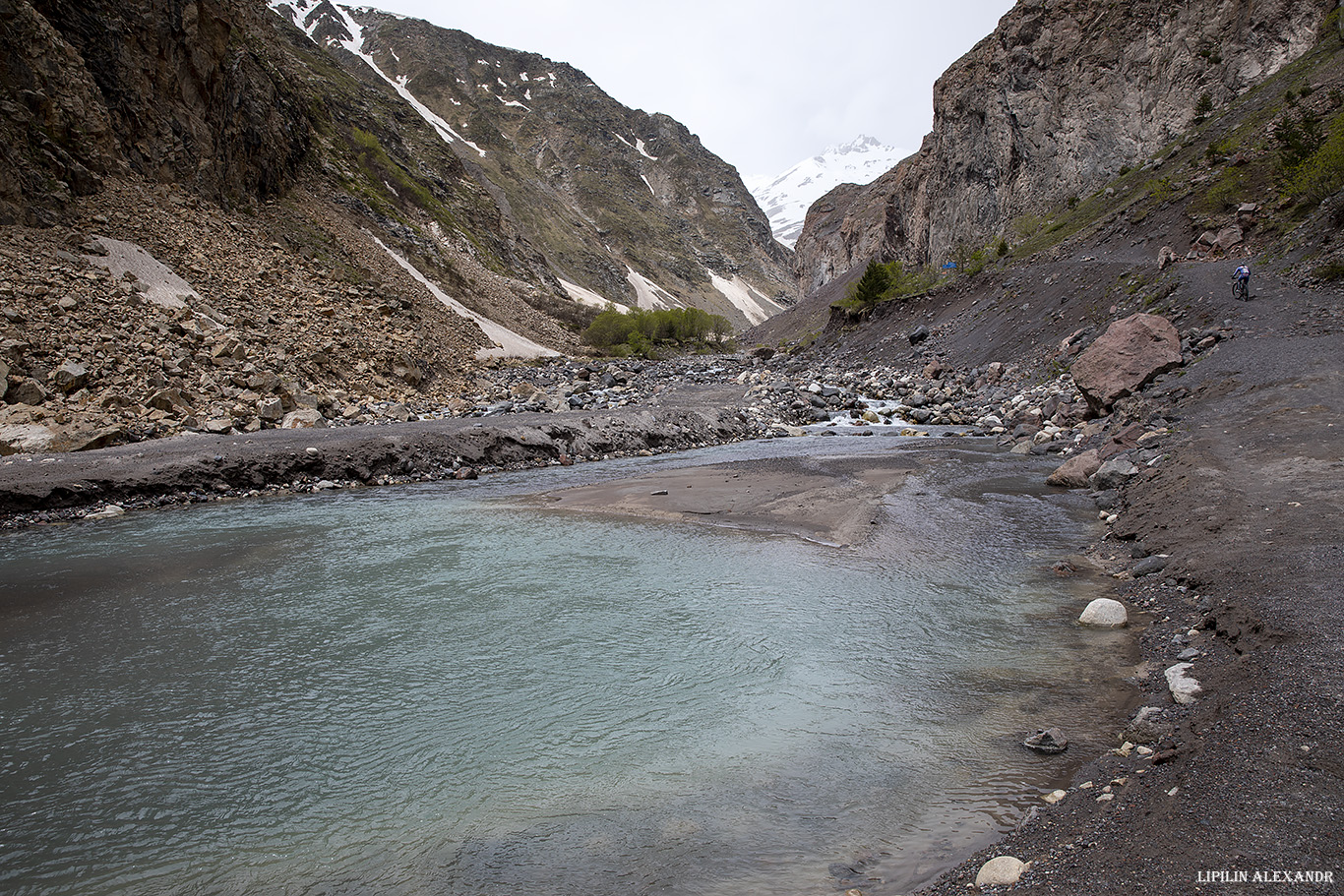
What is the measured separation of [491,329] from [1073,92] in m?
44.5

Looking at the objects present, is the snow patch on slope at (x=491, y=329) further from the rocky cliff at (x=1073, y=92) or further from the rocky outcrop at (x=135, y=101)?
the rocky cliff at (x=1073, y=92)

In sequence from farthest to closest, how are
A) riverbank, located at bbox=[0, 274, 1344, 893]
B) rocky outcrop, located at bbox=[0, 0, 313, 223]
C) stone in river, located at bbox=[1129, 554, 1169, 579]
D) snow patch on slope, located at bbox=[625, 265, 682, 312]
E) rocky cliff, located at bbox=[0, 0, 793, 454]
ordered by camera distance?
snow patch on slope, located at bbox=[625, 265, 682, 312]
rocky outcrop, located at bbox=[0, 0, 313, 223]
rocky cliff, located at bbox=[0, 0, 793, 454]
stone in river, located at bbox=[1129, 554, 1169, 579]
riverbank, located at bbox=[0, 274, 1344, 893]

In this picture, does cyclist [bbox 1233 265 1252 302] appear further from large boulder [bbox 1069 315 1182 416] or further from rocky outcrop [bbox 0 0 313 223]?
rocky outcrop [bbox 0 0 313 223]

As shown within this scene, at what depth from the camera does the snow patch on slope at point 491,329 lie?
48.7 meters

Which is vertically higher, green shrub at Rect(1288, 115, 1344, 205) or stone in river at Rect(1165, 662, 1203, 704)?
green shrub at Rect(1288, 115, 1344, 205)

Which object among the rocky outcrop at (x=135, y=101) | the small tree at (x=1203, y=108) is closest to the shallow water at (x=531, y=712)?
the rocky outcrop at (x=135, y=101)

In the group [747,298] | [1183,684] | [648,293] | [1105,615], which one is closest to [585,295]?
[648,293]

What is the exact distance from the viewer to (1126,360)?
57.3 ft

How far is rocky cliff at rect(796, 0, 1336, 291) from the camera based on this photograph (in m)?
35.4

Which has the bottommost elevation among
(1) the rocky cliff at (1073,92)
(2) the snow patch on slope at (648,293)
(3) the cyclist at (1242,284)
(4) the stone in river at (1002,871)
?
(4) the stone in river at (1002,871)

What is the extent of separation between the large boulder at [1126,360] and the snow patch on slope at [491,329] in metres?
37.8

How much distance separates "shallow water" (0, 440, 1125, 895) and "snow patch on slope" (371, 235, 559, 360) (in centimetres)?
3999

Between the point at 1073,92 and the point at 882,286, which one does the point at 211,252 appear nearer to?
the point at 882,286

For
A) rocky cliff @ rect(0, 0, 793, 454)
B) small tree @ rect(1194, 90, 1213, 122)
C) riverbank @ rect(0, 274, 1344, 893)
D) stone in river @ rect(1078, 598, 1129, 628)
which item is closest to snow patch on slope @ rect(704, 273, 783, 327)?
rocky cliff @ rect(0, 0, 793, 454)
